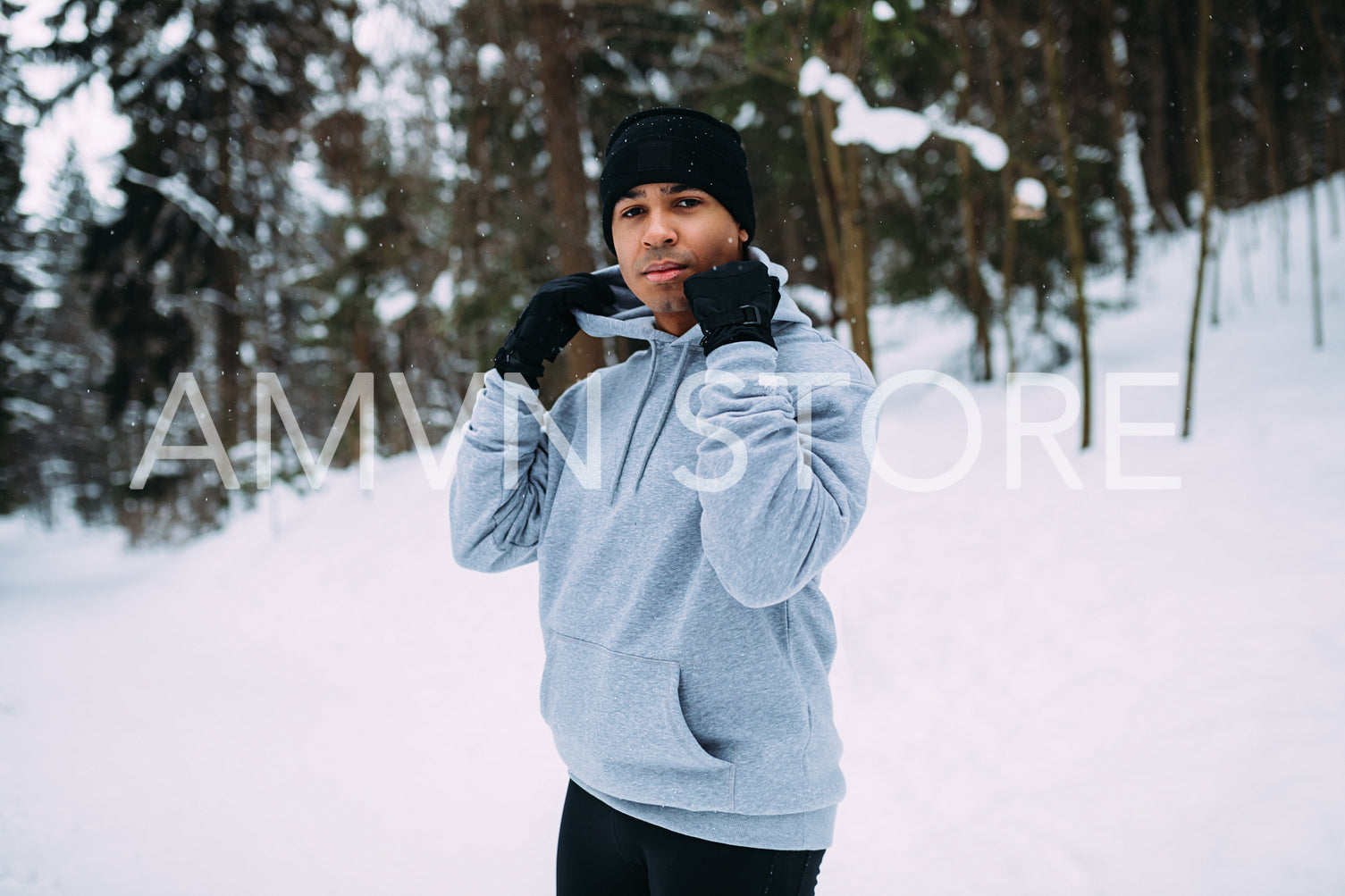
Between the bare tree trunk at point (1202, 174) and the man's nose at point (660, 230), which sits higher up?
the bare tree trunk at point (1202, 174)

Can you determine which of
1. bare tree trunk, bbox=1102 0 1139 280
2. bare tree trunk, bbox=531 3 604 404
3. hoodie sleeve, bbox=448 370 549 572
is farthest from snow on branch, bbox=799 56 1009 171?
hoodie sleeve, bbox=448 370 549 572

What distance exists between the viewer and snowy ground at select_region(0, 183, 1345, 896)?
109 inches

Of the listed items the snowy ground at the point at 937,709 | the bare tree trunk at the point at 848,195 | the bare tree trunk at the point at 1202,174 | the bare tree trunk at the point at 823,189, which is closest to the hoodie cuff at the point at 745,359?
the snowy ground at the point at 937,709

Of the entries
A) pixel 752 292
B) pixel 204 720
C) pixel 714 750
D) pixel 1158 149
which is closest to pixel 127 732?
pixel 204 720

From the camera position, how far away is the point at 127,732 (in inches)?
179

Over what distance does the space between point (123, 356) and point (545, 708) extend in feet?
37.7

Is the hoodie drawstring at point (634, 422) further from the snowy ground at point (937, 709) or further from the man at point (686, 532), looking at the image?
the snowy ground at point (937, 709)

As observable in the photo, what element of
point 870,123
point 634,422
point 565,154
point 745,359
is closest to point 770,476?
point 745,359

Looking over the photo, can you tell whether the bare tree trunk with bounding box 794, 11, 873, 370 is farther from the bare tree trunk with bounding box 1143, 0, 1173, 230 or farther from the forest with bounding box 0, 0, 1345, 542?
the bare tree trunk with bounding box 1143, 0, 1173, 230

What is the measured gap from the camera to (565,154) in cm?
588

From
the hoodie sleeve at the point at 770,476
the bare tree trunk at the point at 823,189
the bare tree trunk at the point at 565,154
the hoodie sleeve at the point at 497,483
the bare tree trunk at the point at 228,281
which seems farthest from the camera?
the bare tree trunk at the point at 228,281

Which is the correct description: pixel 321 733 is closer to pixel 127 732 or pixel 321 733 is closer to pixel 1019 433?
pixel 127 732

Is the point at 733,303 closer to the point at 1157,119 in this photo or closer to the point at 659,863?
the point at 659,863

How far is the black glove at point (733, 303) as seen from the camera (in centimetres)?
112
